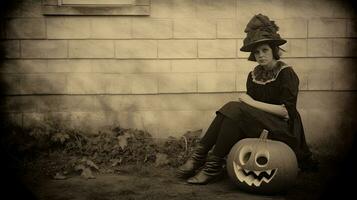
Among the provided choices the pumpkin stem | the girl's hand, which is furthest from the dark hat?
the pumpkin stem

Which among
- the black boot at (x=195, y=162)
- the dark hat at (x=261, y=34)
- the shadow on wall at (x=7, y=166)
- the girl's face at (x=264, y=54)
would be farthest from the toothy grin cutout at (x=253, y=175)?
the shadow on wall at (x=7, y=166)

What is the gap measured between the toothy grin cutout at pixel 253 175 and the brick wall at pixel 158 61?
168cm

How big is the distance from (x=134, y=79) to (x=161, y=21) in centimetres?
82

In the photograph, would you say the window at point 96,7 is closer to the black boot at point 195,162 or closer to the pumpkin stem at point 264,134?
the black boot at point 195,162

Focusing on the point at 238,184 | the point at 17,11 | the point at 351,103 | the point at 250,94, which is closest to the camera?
the point at 238,184

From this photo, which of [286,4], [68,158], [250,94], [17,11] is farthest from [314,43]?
[17,11]

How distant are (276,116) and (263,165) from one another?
1.66 ft

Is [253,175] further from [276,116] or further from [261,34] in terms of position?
[261,34]

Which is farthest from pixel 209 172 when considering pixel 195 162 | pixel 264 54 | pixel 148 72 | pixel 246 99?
pixel 148 72

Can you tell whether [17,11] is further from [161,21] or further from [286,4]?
[286,4]

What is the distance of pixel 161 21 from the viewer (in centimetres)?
475

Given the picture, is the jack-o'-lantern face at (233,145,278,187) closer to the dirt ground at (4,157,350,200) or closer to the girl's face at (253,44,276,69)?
the dirt ground at (4,157,350,200)

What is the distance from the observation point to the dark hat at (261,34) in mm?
3418

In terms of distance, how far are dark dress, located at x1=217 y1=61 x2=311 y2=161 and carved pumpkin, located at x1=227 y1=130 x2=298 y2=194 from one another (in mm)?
124
